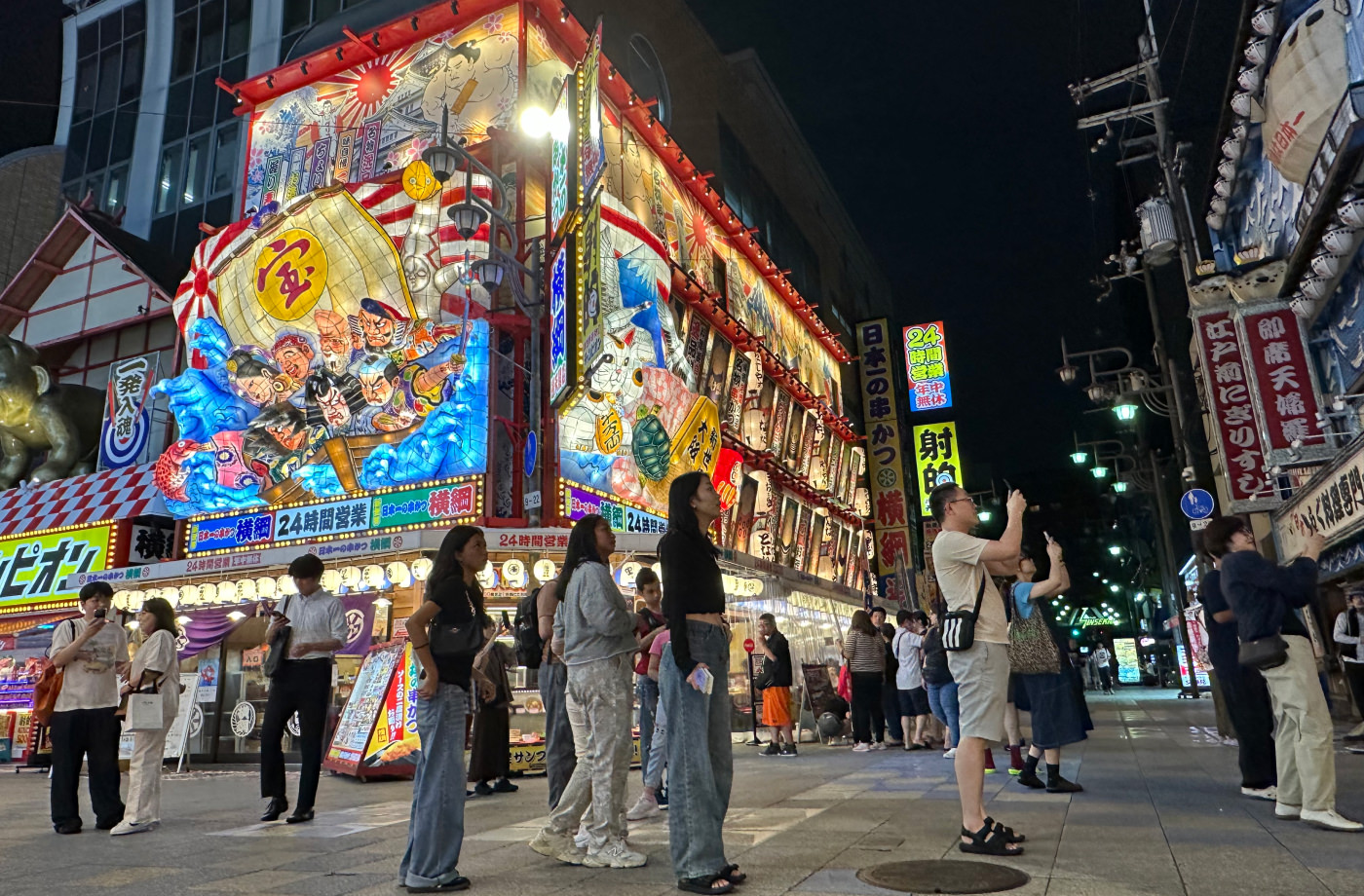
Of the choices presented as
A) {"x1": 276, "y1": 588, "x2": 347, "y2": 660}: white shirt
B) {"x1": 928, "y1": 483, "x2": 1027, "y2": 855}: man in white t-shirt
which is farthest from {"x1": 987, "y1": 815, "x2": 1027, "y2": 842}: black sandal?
{"x1": 276, "y1": 588, "x2": 347, "y2": 660}: white shirt

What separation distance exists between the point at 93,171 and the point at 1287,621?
31142mm

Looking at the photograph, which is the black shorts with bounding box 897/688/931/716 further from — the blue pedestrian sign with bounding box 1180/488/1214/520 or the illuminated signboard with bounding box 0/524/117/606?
the illuminated signboard with bounding box 0/524/117/606

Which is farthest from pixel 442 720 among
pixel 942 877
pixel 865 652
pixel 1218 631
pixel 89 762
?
pixel 865 652

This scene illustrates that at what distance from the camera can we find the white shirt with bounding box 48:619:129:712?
22.1 feet

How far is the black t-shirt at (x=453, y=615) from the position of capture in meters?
4.45

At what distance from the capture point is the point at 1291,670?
517cm

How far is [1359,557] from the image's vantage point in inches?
461

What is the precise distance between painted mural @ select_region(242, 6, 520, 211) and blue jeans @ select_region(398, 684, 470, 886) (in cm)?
1417

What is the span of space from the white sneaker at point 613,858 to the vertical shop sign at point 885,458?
102ft

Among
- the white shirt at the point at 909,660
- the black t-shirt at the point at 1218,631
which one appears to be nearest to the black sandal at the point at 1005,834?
the black t-shirt at the point at 1218,631

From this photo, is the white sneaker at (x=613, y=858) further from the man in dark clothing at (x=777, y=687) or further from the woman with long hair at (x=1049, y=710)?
the man in dark clothing at (x=777, y=687)

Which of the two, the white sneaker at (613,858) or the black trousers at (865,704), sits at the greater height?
the black trousers at (865,704)

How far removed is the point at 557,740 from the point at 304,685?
2.14m

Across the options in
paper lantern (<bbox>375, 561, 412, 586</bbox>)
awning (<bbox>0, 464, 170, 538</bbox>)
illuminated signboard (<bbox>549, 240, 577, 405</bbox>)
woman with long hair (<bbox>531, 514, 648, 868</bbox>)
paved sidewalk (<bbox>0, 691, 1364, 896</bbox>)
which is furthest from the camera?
awning (<bbox>0, 464, 170, 538</bbox>)
